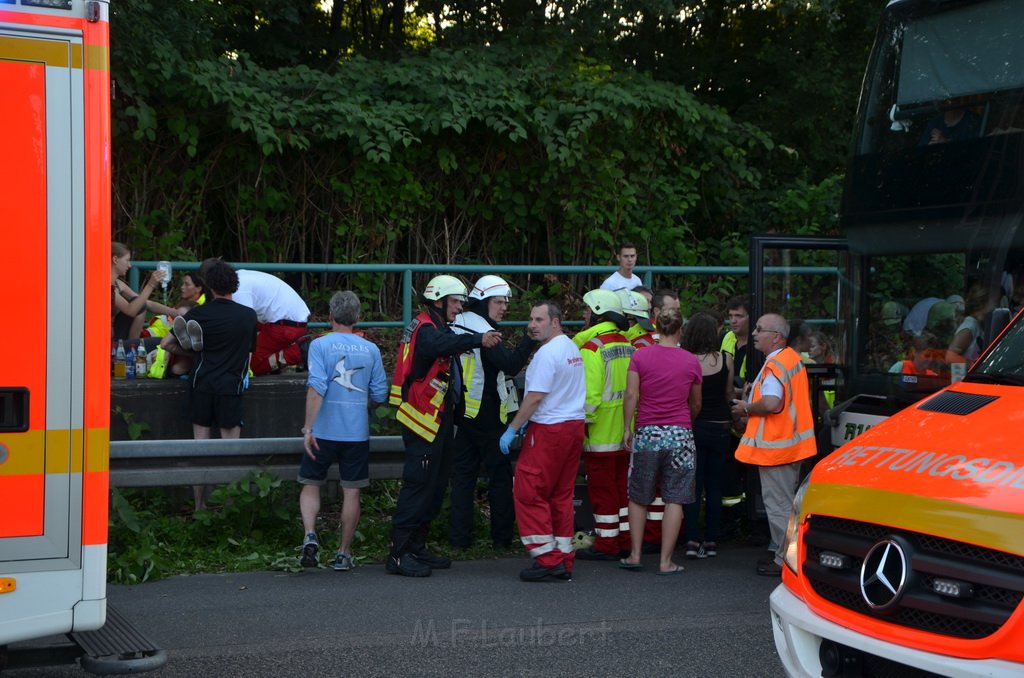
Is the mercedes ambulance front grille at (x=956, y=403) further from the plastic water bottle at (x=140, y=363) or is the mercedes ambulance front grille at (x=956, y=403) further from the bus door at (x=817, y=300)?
the plastic water bottle at (x=140, y=363)

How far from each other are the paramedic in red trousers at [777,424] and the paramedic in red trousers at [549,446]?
1113 mm

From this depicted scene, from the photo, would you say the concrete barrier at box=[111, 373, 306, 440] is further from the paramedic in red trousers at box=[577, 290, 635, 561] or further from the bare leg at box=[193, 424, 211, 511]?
the paramedic in red trousers at box=[577, 290, 635, 561]

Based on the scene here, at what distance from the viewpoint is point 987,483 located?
13.1 feet

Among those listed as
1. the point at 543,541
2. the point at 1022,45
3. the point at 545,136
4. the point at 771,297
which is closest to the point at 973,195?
the point at 1022,45

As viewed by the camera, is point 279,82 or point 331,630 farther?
point 279,82

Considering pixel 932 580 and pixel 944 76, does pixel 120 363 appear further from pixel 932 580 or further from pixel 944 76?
pixel 932 580

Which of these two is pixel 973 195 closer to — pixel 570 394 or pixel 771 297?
pixel 771 297

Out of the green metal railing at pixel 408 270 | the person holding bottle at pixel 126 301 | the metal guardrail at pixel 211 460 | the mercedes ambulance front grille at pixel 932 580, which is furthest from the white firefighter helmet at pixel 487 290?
the mercedes ambulance front grille at pixel 932 580

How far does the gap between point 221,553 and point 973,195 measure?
5214 millimetres

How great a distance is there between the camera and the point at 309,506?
8.04 metres

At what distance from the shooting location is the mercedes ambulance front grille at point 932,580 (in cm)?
379

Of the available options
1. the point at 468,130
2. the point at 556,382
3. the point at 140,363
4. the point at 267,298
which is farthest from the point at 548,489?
the point at 468,130

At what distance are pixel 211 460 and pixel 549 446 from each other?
2.27 meters

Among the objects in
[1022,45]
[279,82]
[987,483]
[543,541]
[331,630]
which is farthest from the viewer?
[279,82]
